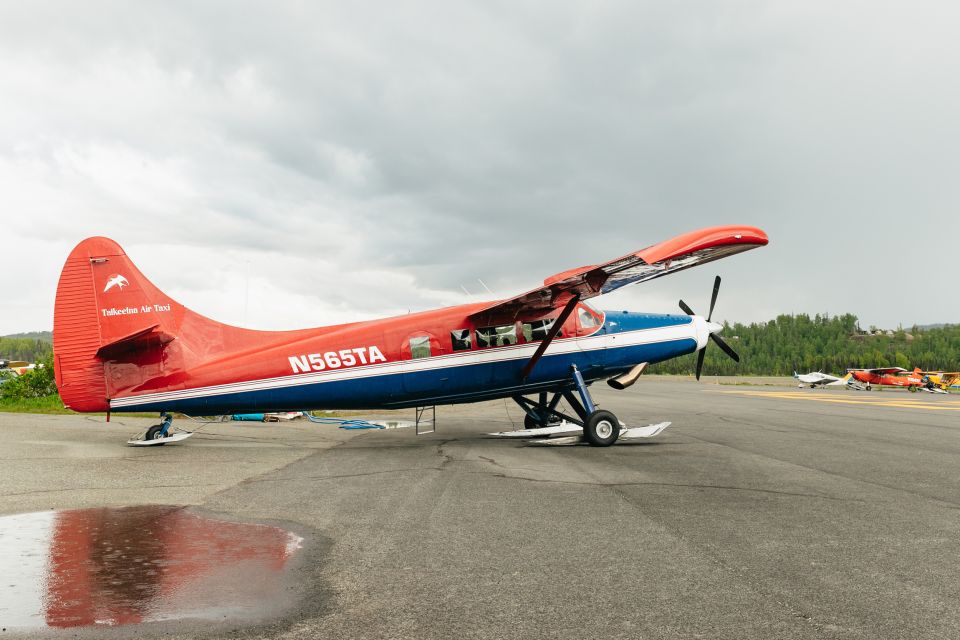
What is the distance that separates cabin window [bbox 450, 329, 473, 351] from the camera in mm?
13578

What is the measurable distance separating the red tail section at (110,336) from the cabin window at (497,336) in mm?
5156

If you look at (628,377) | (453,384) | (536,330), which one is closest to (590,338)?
(536,330)

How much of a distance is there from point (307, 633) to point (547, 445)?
406 inches

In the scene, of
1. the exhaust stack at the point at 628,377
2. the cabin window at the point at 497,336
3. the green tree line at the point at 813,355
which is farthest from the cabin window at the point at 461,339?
the green tree line at the point at 813,355

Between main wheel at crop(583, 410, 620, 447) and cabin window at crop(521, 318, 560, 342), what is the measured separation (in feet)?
7.36

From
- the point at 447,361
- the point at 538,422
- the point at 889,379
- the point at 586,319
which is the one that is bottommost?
the point at 889,379

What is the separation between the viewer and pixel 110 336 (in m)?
12.5

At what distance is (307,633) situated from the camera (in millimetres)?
3324

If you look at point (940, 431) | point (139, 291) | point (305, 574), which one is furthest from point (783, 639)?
point (940, 431)

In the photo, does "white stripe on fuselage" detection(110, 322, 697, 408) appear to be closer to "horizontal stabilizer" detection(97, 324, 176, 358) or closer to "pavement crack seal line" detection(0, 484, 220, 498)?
"horizontal stabilizer" detection(97, 324, 176, 358)

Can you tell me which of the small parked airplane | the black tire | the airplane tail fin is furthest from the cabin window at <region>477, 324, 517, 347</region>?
the small parked airplane

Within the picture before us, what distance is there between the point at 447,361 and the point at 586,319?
11.8 ft

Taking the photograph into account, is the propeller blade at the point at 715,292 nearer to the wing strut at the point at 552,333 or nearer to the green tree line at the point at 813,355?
the wing strut at the point at 552,333

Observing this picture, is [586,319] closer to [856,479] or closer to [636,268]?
[636,268]
